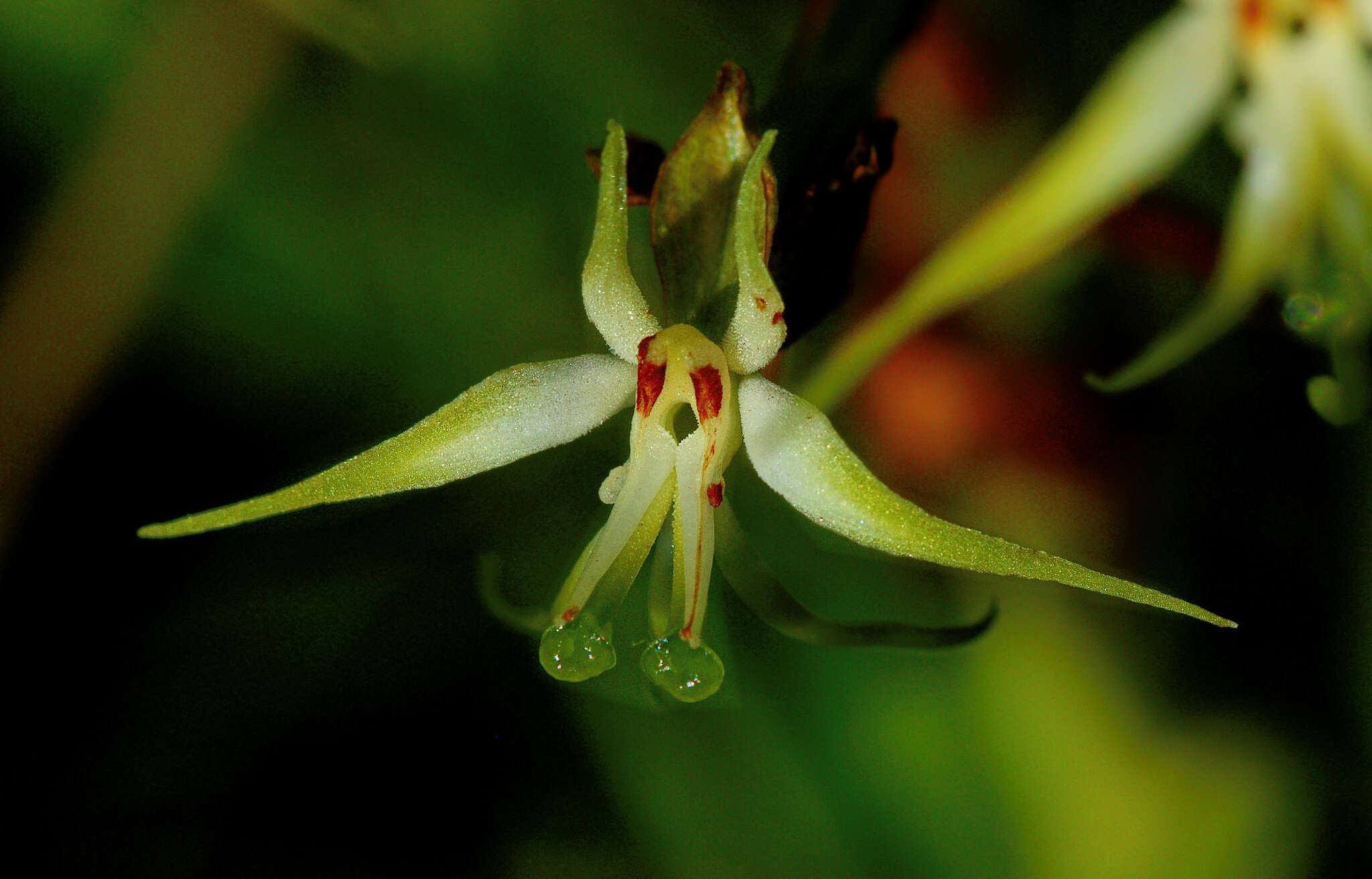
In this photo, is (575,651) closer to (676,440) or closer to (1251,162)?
(676,440)

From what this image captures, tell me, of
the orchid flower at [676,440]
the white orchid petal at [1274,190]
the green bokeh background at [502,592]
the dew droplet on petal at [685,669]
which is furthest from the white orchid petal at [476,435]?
the green bokeh background at [502,592]

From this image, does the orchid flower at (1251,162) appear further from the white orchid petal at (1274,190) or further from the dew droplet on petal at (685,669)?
the dew droplet on petal at (685,669)

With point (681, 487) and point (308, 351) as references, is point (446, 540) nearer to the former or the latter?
point (308, 351)

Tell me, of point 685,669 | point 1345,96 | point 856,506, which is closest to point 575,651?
point 685,669

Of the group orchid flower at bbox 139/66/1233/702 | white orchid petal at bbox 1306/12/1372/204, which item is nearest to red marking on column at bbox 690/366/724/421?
orchid flower at bbox 139/66/1233/702

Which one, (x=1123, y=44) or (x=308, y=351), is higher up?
(x=1123, y=44)

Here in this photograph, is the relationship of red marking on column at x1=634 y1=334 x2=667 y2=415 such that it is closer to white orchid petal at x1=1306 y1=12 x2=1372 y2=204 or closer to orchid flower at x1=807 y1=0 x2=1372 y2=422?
orchid flower at x1=807 y1=0 x2=1372 y2=422

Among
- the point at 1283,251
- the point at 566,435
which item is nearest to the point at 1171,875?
the point at 1283,251
